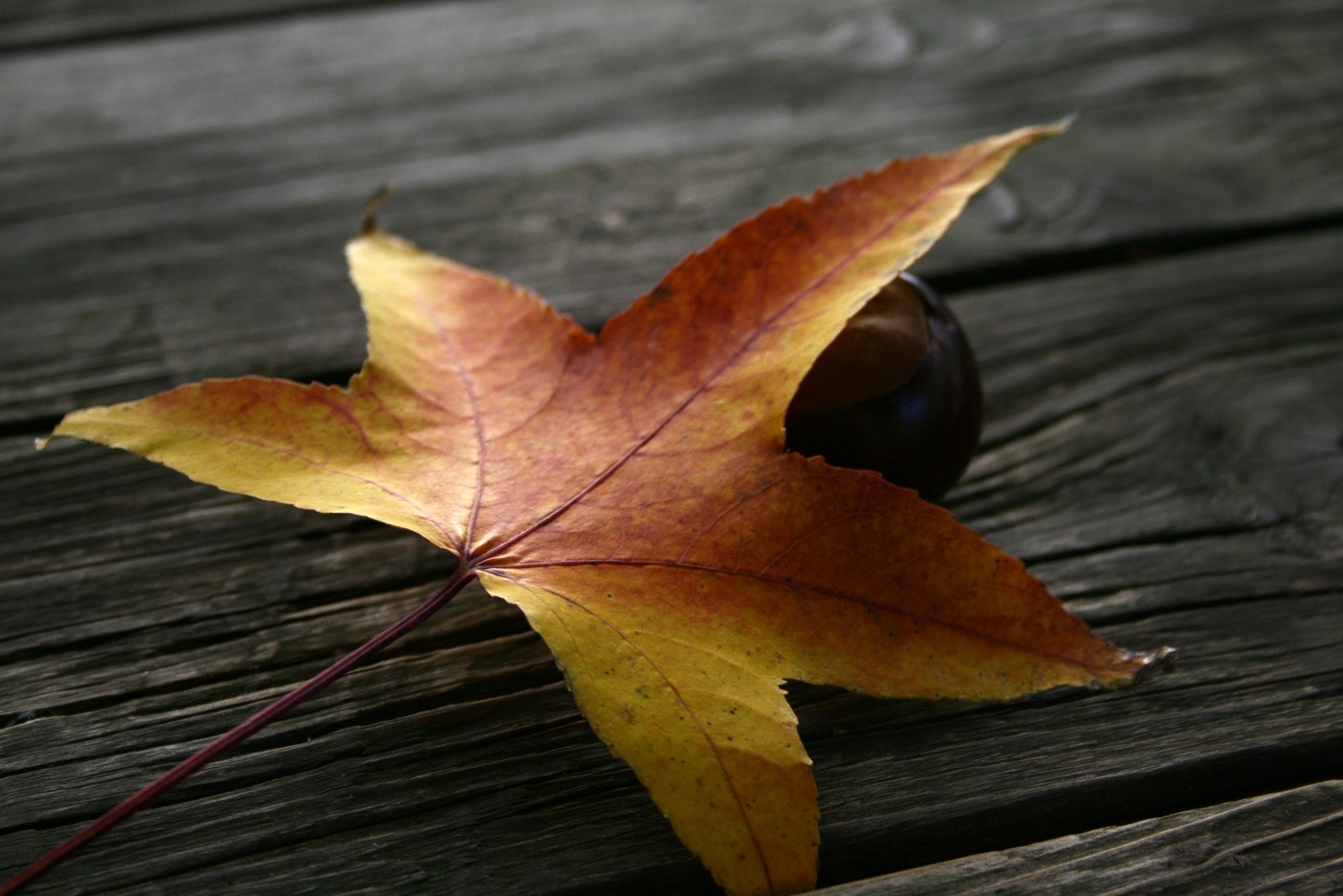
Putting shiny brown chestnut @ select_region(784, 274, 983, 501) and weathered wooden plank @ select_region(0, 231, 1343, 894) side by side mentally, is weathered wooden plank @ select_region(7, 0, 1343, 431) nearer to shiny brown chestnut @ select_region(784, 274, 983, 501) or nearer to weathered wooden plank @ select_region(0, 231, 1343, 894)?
weathered wooden plank @ select_region(0, 231, 1343, 894)

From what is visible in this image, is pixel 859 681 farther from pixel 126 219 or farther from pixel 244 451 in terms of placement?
pixel 126 219

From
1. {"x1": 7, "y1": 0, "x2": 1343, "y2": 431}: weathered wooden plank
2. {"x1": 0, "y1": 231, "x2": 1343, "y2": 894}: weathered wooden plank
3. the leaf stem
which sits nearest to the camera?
the leaf stem

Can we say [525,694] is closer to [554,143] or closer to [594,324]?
[594,324]

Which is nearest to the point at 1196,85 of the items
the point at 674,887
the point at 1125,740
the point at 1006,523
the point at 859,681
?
the point at 1006,523

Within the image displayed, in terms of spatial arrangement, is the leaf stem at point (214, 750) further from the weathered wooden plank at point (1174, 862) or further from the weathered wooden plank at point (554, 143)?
the weathered wooden plank at point (554, 143)

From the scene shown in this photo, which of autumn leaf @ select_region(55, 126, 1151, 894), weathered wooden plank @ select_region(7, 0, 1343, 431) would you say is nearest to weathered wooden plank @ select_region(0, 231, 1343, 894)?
autumn leaf @ select_region(55, 126, 1151, 894)

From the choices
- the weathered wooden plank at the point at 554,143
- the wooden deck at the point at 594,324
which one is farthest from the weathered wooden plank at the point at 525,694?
the weathered wooden plank at the point at 554,143

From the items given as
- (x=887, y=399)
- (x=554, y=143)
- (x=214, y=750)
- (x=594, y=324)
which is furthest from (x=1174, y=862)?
(x=554, y=143)
